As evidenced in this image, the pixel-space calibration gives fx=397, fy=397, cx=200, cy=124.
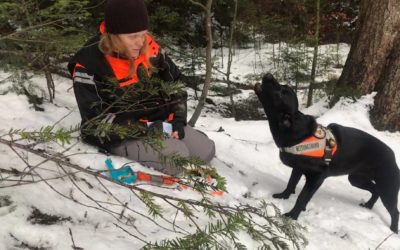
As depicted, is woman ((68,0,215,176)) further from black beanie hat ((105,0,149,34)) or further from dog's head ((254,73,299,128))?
dog's head ((254,73,299,128))

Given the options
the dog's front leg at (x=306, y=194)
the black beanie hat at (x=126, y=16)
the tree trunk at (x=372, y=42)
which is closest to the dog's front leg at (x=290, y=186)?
the dog's front leg at (x=306, y=194)

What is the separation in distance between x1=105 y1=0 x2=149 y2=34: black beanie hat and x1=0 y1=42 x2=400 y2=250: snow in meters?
0.80

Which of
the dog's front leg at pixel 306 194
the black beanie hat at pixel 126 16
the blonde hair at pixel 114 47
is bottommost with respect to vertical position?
the dog's front leg at pixel 306 194

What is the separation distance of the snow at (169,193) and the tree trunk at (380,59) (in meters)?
0.16

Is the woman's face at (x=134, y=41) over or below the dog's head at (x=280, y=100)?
over

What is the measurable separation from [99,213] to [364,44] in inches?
175

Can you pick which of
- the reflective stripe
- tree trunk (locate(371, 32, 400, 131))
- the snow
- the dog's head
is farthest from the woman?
tree trunk (locate(371, 32, 400, 131))

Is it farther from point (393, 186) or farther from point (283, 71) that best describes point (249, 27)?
point (393, 186)

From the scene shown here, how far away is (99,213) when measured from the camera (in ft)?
7.69

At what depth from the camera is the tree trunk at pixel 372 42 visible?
514cm

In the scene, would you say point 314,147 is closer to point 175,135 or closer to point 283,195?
point 283,195

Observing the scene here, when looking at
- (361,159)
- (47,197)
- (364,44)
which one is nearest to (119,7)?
(47,197)

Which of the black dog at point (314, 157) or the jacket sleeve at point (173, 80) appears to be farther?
the jacket sleeve at point (173, 80)

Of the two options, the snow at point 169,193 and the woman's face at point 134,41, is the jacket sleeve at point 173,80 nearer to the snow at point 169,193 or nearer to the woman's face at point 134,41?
the woman's face at point 134,41
